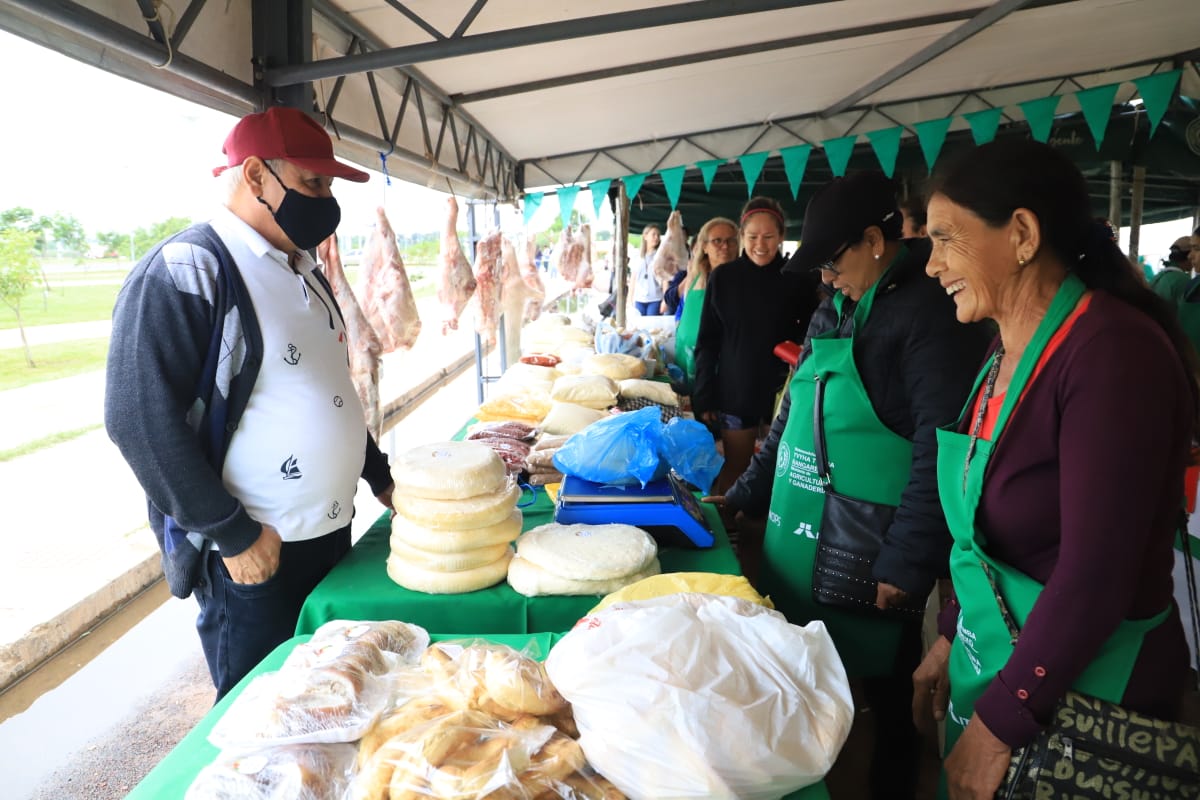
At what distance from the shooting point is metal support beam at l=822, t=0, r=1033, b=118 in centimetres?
380

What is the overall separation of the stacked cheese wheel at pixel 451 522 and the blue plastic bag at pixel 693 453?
0.75 meters

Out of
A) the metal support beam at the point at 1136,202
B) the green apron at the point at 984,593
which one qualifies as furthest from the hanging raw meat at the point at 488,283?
the metal support beam at the point at 1136,202

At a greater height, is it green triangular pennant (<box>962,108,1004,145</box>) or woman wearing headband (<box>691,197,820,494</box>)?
green triangular pennant (<box>962,108,1004,145</box>)

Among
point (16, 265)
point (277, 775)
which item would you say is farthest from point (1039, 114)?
point (16, 265)

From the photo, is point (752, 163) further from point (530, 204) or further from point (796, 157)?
point (530, 204)

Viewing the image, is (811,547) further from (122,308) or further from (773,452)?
(122,308)

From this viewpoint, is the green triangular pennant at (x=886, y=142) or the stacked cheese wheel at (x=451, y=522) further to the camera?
the green triangular pennant at (x=886, y=142)

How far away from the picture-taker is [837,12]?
3.95 meters

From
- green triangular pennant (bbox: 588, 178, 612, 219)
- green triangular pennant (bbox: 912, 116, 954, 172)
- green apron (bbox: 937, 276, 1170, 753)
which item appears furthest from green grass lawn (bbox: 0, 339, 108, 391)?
green apron (bbox: 937, 276, 1170, 753)

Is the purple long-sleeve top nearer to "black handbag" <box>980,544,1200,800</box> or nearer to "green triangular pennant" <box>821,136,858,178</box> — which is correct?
"black handbag" <box>980,544,1200,800</box>

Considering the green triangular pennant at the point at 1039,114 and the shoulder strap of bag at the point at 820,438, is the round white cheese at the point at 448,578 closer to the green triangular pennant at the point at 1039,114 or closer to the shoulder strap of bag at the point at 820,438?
the shoulder strap of bag at the point at 820,438

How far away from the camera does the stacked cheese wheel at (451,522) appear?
1.69 meters

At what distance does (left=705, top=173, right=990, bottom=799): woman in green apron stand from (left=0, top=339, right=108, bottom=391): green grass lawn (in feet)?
27.5

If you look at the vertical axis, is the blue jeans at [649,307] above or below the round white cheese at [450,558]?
below
